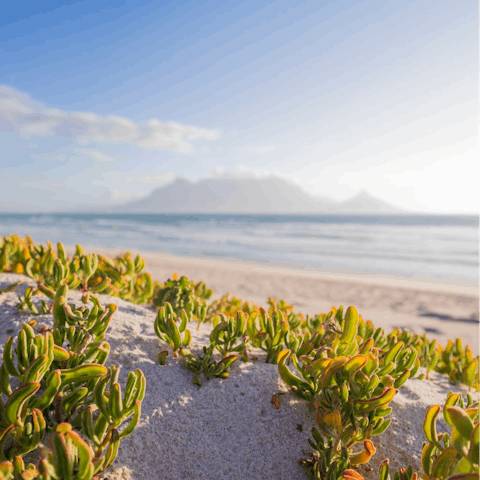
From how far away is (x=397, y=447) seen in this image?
70.3 inches

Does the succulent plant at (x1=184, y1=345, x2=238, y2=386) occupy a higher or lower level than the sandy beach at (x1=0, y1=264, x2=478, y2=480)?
higher

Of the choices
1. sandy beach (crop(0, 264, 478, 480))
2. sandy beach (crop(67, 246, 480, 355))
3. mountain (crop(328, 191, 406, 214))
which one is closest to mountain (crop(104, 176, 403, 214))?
mountain (crop(328, 191, 406, 214))

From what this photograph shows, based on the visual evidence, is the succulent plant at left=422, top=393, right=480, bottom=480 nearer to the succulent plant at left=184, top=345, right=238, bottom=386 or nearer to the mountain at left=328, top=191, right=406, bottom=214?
the succulent plant at left=184, top=345, right=238, bottom=386

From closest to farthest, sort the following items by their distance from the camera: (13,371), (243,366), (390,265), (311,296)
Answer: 1. (13,371)
2. (243,366)
3. (311,296)
4. (390,265)

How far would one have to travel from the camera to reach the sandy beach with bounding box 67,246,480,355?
268 inches

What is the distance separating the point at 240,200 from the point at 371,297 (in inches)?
5620

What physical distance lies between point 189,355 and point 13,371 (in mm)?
926

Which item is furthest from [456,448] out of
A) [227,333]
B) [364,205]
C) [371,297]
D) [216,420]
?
[364,205]

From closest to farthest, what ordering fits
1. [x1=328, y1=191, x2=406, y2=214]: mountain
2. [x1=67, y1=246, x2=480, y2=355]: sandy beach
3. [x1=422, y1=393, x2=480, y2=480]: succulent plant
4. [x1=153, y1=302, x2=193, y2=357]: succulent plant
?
[x1=422, y1=393, x2=480, y2=480]: succulent plant, [x1=153, y1=302, x2=193, y2=357]: succulent plant, [x1=67, y1=246, x2=480, y2=355]: sandy beach, [x1=328, y1=191, x2=406, y2=214]: mountain

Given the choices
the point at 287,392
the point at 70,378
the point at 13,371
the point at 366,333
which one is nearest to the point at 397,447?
the point at 287,392

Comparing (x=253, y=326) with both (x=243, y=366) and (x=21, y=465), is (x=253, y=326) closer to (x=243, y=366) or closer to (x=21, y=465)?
(x=243, y=366)

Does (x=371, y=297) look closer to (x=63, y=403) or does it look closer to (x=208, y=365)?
(x=208, y=365)

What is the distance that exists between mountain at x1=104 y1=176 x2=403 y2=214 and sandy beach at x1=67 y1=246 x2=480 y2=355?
362ft

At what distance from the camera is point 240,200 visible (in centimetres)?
15025
